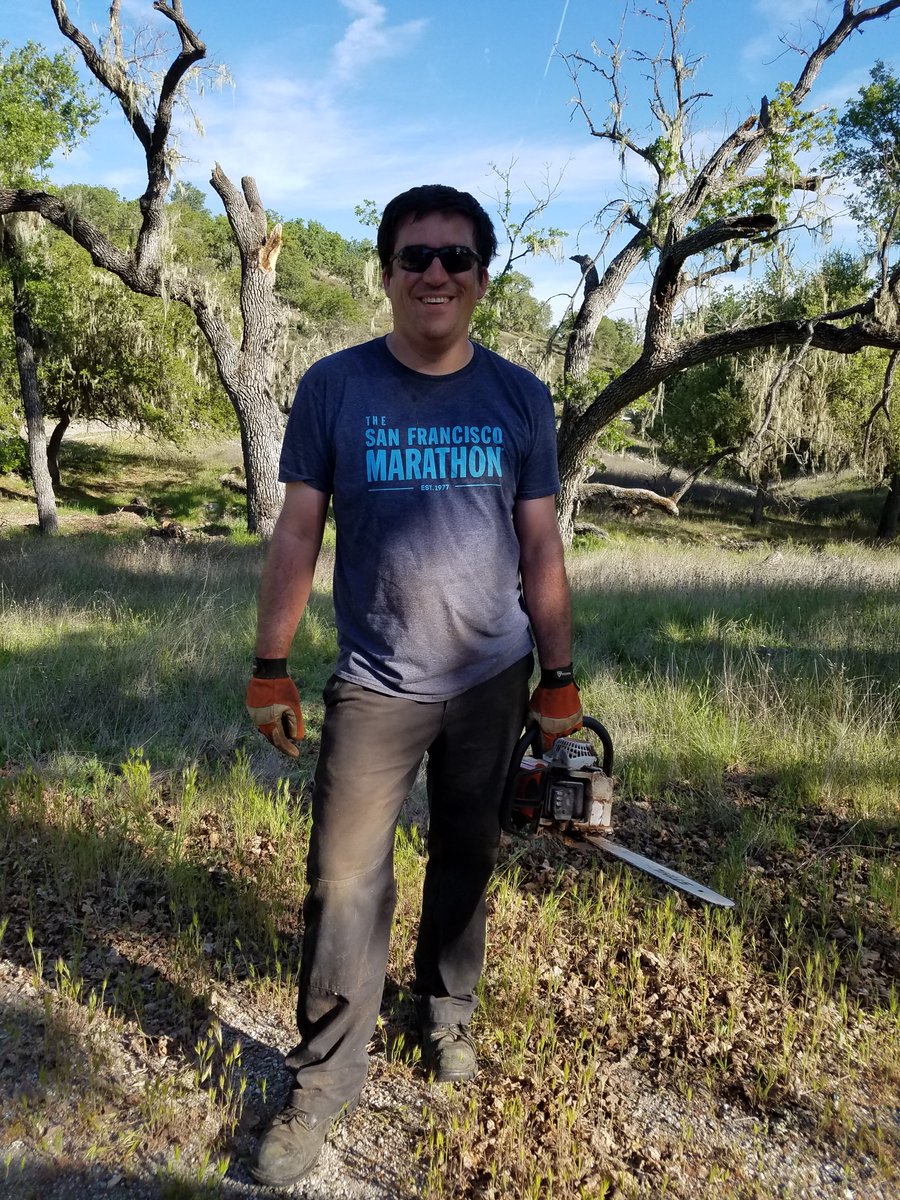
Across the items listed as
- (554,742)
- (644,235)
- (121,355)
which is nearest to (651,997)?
(554,742)

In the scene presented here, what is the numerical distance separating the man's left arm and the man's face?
0.52m

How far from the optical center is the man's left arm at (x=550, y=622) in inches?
93.1

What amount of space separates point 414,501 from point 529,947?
1705 mm

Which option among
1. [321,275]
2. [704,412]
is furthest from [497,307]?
[321,275]

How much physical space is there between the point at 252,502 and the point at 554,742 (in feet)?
39.7

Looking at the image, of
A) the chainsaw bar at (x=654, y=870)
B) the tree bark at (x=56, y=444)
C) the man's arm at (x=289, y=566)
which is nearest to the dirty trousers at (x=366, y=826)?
the man's arm at (x=289, y=566)

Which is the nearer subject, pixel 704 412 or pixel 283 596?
pixel 283 596

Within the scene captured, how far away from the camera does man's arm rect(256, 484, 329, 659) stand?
7.30 feet

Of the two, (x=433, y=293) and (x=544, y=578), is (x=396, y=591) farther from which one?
(x=433, y=293)

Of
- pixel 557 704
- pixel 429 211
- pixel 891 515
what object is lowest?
pixel 557 704

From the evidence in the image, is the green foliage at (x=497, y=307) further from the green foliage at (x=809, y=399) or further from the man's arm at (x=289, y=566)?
the man's arm at (x=289, y=566)

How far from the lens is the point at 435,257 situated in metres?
2.16

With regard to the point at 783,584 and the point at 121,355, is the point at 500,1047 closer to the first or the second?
the point at 783,584

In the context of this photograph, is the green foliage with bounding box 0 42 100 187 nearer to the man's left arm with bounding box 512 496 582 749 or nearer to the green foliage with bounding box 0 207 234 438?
the green foliage with bounding box 0 207 234 438
